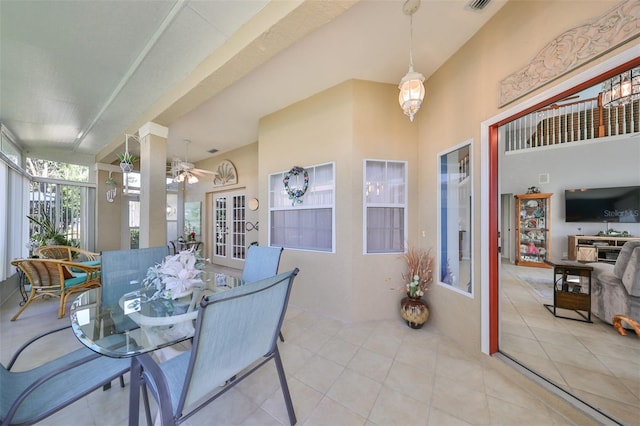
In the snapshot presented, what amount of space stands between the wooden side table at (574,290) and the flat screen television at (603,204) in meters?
3.54

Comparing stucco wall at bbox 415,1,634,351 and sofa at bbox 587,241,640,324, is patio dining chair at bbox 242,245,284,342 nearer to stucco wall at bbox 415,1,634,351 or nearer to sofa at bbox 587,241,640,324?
stucco wall at bbox 415,1,634,351

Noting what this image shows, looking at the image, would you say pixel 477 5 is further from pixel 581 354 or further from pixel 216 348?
pixel 581 354

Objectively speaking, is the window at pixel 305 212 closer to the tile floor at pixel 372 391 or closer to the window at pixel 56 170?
the tile floor at pixel 372 391

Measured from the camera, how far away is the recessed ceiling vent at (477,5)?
164 centimetres

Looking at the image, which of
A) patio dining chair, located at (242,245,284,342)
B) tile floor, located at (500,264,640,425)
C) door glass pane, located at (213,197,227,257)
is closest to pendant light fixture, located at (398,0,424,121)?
patio dining chair, located at (242,245,284,342)

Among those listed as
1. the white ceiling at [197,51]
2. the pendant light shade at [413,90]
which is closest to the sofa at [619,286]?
the pendant light shade at [413,90]

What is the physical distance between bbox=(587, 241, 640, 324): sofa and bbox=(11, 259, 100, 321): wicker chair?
20.4 feet

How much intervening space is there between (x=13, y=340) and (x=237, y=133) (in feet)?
12.5

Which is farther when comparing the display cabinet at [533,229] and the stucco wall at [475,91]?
the display cabinet at [533,229]

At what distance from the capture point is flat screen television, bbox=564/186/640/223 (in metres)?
4.36

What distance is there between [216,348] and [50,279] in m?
3.56

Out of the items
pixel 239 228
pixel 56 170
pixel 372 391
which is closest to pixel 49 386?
pixel 372 391

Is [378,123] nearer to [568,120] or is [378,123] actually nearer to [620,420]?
[620,420]

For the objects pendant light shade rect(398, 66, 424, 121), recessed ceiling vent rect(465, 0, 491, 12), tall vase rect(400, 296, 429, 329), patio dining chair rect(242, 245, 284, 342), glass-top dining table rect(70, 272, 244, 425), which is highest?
recessed ceiling vent rect(465, 0, 491, 12)
